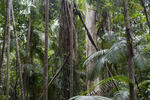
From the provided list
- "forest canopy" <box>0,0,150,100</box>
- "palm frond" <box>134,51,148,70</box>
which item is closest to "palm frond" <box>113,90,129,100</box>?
"forest canopy" <box>0,0,150,100</box>

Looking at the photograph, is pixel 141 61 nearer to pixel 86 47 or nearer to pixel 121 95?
pixel 121 95

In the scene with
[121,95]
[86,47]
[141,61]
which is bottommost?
[121,95]

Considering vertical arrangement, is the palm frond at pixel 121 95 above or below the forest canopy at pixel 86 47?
below

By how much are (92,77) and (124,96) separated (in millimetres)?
1161

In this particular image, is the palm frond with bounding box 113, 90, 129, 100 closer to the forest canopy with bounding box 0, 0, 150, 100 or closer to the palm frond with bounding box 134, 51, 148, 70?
the forest canopy with bounding box 0, 0, 150, 100

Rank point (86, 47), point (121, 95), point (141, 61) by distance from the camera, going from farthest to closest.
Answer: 1. point (86, 47)
2. point (141, 61)
3. point (121, 95)

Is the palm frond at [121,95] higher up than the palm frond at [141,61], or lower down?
lower down

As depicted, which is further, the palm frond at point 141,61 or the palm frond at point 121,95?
the palm frond at point 141,61

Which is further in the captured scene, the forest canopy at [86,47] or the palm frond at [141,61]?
the palm frond at [141,61]

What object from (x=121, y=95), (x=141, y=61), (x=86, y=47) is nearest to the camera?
(x=121, y=95)

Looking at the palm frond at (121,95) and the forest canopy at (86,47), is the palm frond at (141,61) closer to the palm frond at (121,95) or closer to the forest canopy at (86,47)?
the forest canopy at (86,47)

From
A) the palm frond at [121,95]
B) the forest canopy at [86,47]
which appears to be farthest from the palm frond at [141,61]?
the palm frond at [121,95]

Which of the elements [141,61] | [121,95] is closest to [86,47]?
[141,61]

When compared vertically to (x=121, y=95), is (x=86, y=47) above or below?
above
